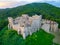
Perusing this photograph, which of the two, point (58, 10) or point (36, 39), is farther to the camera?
point (58, 10)

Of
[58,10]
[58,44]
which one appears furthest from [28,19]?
[58,10]

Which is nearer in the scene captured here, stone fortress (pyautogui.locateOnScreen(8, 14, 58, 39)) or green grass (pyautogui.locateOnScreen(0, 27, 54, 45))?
green grass (pyautogui.locateOnScreen(0, 27, 54, 45))

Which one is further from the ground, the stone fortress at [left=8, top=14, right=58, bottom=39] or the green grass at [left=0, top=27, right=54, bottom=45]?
the stone fortress at [left=8, top=14, right=58, bottom=39]

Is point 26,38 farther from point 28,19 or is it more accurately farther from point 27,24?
point 28,19

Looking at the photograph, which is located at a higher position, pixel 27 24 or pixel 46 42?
pixel 27 24

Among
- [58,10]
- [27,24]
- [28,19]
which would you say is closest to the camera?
[27,24]

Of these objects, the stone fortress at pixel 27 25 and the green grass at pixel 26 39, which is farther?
the stone fortress at pixel 27 25

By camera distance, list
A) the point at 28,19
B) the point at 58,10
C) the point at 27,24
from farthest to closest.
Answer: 1. the point at 58,10
2. the point at 28,19
3. the point at 27,24

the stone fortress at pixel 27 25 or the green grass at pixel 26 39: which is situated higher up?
the stone fortress at pixel 27 25
